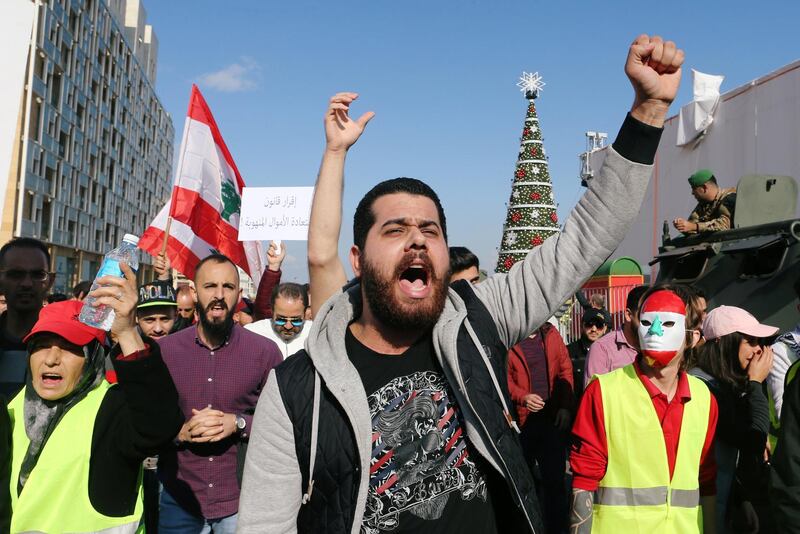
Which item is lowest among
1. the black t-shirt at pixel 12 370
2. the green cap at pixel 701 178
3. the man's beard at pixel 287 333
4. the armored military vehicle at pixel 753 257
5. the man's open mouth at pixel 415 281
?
the black t-shirt at pixel 12 370

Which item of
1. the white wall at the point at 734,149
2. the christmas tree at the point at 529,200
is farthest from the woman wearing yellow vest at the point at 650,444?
the christmas tree at the point at 529,200

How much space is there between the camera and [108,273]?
7.72 feet

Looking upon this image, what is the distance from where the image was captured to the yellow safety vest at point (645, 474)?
2795mm

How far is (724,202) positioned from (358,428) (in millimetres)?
6057

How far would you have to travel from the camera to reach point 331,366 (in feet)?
6.36

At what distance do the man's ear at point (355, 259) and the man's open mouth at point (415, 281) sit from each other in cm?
19

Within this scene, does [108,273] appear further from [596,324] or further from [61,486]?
[596,324]

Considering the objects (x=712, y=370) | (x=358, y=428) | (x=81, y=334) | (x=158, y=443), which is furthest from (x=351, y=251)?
(x=712, y=370)

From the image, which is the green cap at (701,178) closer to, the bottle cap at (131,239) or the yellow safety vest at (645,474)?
the yellow safety vest at (645,474)

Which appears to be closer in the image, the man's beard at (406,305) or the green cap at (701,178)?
the man's beard at (406,305)

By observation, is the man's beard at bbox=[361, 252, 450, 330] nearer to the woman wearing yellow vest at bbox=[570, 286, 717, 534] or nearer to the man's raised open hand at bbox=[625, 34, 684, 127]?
the man's raised open hand at bbox=[625, 34, 684, 127]

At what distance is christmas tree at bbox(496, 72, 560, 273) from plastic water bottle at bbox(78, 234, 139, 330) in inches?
827

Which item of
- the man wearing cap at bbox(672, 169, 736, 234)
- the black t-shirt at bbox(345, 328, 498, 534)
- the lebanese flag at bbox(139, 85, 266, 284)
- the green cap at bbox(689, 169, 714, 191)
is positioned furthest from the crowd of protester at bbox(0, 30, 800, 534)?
the lebanese flag at bbox(139, 85, 266, 284)

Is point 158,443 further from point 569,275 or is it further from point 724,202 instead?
point 724,202
